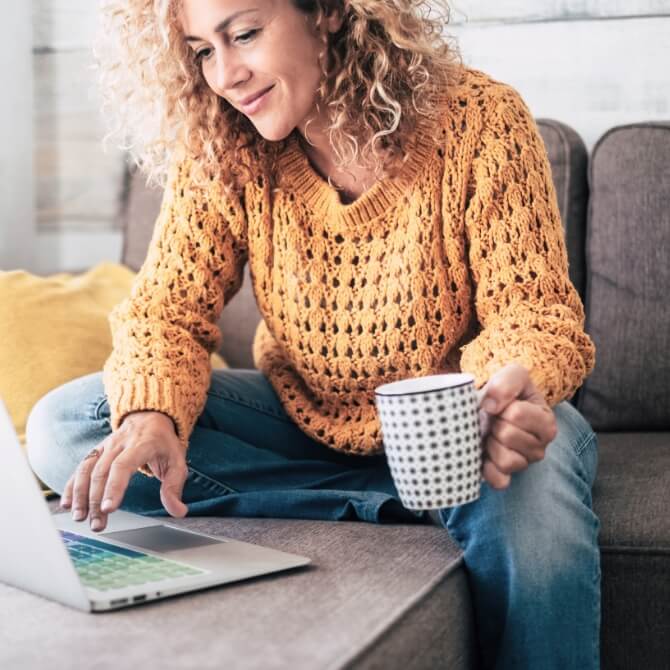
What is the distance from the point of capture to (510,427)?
1.00 metres

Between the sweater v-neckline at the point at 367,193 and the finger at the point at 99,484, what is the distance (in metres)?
0.42

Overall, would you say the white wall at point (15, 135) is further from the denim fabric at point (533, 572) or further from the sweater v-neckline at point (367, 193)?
the denim fabric at point (533, 572)

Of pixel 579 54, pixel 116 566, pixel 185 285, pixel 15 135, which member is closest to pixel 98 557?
pixel 116 566

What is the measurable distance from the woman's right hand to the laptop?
0.04m

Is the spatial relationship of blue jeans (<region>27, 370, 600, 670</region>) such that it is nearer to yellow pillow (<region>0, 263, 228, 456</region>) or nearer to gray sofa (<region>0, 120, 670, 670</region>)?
gray sofa (<region>0, 120, 670, 670</region>)

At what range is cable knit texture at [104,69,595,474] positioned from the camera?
122cm

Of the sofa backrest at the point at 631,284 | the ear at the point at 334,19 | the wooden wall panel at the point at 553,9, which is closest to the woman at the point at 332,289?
the ear at the point at 334,19

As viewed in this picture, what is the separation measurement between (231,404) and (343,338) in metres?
0.21

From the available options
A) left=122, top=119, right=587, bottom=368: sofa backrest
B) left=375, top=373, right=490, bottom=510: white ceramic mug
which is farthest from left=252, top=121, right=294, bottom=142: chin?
left=122, top=119, right=587, bottom=368: sofa backrest

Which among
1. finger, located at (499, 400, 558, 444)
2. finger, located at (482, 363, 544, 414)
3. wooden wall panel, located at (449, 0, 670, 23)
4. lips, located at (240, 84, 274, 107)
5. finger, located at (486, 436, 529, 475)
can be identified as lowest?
finger, located at (486, 436, 529, 475)

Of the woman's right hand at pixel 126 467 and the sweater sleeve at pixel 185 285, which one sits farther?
the sweater sleeve at pixel 185 285

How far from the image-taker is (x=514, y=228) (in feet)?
4.06

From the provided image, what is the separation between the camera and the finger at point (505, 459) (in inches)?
39.6

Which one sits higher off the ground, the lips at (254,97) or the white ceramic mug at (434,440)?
the lips at (254,97)
